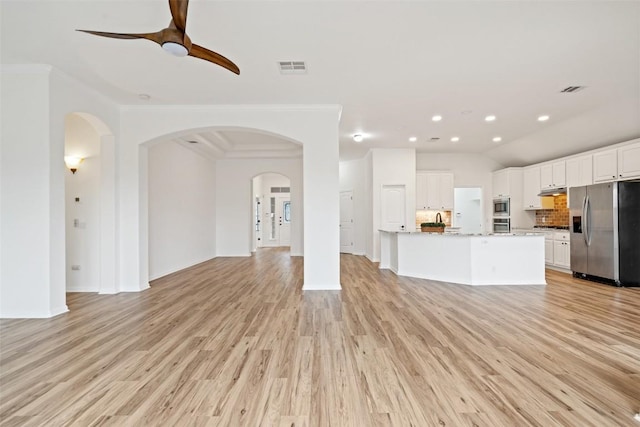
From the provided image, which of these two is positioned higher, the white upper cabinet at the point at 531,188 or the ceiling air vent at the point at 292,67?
the ceiling air vent at the point at 292,67

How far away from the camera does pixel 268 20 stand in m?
3.02

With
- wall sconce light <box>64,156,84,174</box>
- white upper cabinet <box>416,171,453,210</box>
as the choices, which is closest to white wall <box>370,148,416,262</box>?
white upper cabinet <box>416,171,453,210</box>

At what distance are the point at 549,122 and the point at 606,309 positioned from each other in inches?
Answer: 152

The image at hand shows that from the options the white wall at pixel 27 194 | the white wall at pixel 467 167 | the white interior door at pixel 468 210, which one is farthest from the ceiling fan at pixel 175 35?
the white interior door at pixel 468 210

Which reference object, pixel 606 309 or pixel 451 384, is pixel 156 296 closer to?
pixel 451 384

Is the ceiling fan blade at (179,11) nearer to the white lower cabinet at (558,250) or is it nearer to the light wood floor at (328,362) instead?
the light wood floor at (328,362)

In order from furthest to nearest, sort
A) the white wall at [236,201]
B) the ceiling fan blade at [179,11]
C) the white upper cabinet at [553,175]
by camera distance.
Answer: the white wall at [236,201] < the white upper cabinet at [553,175] < the ceiling fan blade at [179,11]

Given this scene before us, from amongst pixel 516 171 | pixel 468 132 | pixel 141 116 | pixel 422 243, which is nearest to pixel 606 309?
pixel 422 243

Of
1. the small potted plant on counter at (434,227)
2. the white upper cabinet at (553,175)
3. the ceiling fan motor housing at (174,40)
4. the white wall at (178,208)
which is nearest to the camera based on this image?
the ceiling fan motor housing at (174,40)

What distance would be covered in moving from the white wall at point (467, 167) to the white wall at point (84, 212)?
7836mm

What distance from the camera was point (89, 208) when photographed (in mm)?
5211

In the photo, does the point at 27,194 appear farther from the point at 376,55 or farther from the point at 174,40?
the point at 376,55

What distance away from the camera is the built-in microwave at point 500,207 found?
8625 millimetres

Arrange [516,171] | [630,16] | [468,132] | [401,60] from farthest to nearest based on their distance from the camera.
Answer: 1. [516,171]
2. [468,132]
3. [401,60]
4. [630,16]
